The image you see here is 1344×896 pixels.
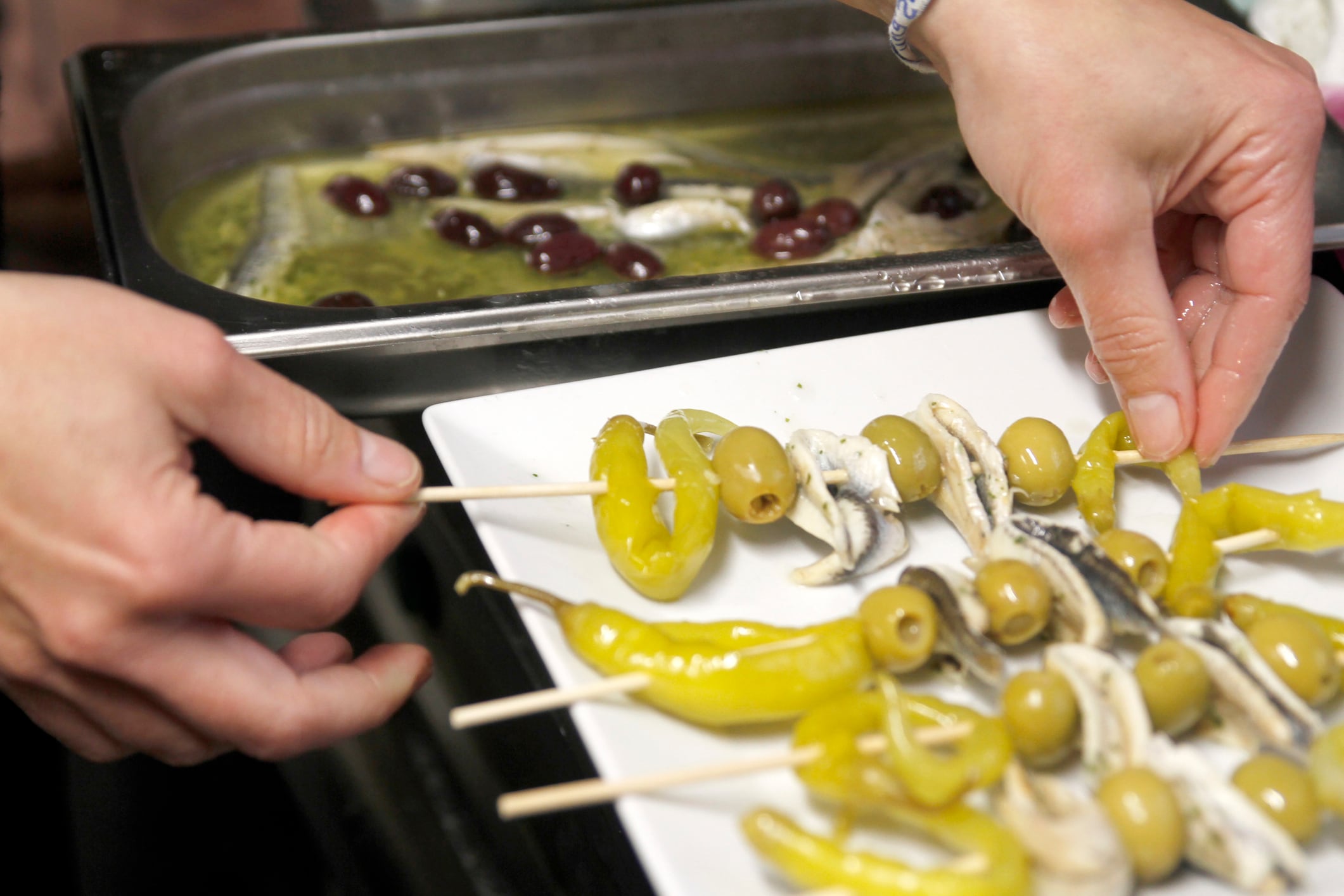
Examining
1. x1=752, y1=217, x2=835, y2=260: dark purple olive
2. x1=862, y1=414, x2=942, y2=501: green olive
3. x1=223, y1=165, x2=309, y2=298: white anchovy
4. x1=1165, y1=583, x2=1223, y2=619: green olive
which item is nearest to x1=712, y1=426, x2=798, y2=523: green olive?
x1=862, y1=414, x2=942, y2=501: green olive

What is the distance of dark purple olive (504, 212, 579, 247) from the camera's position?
2.76m

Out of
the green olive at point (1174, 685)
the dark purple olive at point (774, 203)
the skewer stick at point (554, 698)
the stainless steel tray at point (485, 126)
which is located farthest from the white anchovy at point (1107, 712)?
the dark purple olive at point (774, 203)

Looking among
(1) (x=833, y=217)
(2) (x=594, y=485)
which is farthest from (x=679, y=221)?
(2) (x=594, y=485)

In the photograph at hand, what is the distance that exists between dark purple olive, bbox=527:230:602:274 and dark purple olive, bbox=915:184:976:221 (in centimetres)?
89

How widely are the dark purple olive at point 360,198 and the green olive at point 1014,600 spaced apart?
6.41 ft

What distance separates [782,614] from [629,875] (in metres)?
0.46

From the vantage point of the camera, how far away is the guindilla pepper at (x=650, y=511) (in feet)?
5.25

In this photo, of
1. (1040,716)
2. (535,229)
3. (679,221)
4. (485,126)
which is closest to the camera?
(1040,716)

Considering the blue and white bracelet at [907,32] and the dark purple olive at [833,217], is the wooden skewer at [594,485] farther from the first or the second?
the dark purple olive at [833,217]

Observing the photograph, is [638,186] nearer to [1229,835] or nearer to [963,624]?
[963,624]

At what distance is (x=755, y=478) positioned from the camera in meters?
1.66

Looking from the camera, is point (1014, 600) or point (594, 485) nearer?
point (1014, 600)

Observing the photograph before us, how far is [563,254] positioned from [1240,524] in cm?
160

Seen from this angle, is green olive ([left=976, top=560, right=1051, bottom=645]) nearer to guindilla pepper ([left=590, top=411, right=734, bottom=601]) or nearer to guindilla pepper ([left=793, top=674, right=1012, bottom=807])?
guindilla pepper ([left=793, top=674, right=1012, bottom=807])
